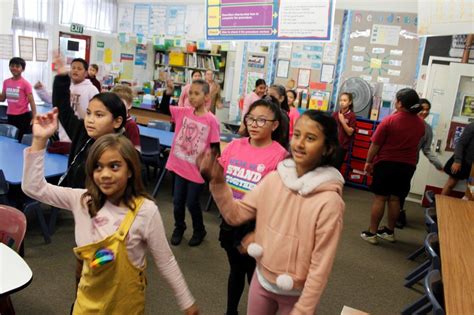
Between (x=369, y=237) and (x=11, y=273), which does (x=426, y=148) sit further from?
(x=11, y=273)

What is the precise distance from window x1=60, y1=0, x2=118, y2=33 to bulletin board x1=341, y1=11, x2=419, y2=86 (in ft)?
15.9

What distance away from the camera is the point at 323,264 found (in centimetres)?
134

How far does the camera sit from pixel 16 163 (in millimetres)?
3113

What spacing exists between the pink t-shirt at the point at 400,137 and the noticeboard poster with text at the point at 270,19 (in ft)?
4.23

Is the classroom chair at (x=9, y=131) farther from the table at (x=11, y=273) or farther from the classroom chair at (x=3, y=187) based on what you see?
the table at (x=11, y=273)

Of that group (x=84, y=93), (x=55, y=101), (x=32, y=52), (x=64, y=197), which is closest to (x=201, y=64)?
(x=32, y=52)

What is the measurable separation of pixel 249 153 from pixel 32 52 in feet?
19.6

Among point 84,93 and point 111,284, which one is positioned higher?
point 84,93

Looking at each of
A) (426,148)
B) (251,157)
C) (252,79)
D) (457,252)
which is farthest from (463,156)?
(252,79)

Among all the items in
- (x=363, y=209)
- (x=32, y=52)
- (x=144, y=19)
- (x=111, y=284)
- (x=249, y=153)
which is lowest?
(x=363, y=209)

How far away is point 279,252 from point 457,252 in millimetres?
1321

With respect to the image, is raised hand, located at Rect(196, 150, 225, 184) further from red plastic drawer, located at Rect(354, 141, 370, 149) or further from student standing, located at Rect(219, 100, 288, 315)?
red plastic drawer, located at Rect(354, 141, 370, 149)

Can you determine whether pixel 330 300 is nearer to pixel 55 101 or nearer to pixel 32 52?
pixel 55 101

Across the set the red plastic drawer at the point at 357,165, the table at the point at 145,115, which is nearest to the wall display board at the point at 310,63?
the red plastic drawer at the point at 357,165
